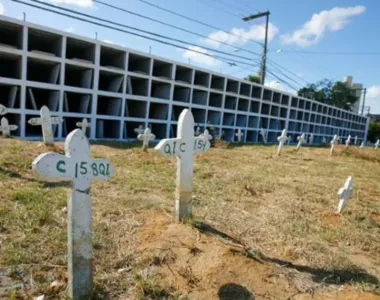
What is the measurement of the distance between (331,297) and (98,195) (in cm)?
289

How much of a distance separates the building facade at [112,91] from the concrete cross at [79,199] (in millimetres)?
8512

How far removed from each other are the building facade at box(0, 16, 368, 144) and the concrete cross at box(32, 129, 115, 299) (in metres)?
8.51

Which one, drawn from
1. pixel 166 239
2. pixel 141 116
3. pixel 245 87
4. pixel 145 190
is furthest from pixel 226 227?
pixel 245 87

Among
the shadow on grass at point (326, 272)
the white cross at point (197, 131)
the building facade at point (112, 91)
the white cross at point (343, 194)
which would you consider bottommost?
→ the shadow on grass at point (326, 272)

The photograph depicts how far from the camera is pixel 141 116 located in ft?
41.3

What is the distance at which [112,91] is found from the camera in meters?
11.9

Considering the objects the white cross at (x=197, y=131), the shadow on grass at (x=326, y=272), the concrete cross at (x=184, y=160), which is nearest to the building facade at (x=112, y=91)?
the white cross at (x=197, y=131)

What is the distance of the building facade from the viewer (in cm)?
953

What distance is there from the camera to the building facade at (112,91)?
9.53 meters

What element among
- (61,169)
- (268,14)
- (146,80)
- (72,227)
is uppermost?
(268,14)

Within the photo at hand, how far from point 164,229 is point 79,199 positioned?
1254 mm

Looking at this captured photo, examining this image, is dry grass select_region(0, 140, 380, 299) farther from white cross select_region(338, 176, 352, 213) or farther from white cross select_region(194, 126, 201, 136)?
white cross select_region(194, 126, 201, 136)

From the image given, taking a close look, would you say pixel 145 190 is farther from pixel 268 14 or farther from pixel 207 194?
pixel 268 14

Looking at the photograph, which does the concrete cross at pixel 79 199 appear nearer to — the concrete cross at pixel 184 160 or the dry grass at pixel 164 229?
the dry grass at pixel 164 229
